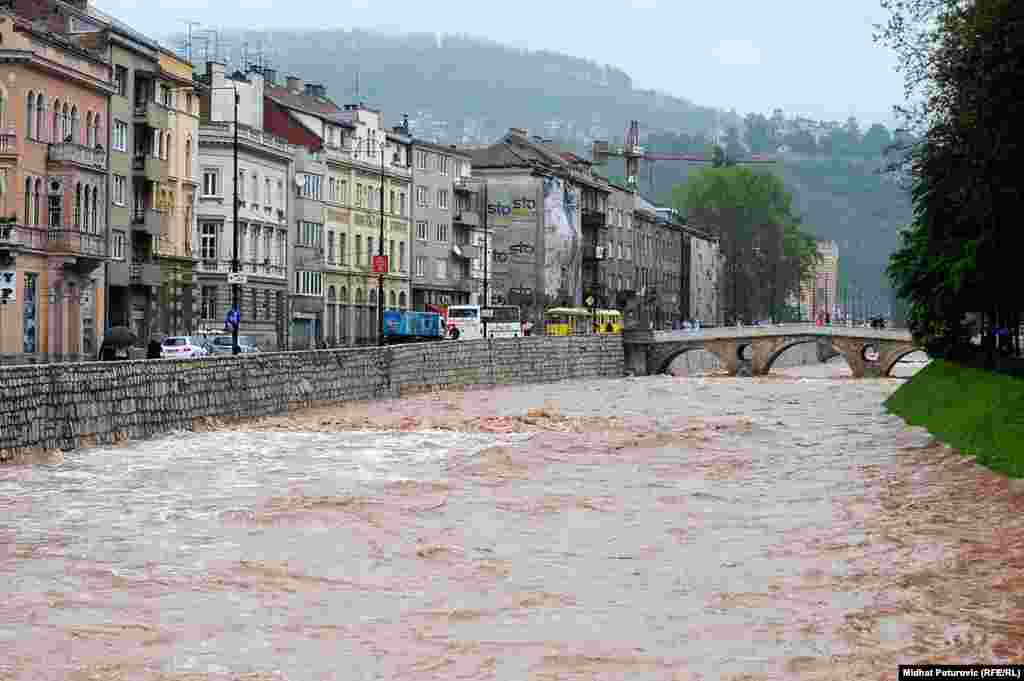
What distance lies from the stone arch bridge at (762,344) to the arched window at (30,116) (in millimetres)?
60586

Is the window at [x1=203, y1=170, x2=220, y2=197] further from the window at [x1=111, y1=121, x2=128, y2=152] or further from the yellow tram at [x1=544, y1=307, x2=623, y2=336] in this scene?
the yellow tram at [x1=544, y1=307, x2=623, y2=336]

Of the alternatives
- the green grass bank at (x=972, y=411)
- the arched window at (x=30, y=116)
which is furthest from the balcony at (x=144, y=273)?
the green grass bank at (x=972, y=411)

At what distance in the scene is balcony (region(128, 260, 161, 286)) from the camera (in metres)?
80.1

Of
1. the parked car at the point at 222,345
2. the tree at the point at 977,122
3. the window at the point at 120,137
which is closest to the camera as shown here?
the tree at the point at 977,122

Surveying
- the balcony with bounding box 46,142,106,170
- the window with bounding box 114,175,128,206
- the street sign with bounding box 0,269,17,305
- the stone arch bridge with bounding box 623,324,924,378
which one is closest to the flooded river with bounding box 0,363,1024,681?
the street sign with bounding box 0,269,17,305

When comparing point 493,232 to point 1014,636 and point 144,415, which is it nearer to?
point 144,415

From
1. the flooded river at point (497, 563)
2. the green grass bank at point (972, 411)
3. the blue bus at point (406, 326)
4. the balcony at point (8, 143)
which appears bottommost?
the flooded river at point (497, 563)

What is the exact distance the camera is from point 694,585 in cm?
2480

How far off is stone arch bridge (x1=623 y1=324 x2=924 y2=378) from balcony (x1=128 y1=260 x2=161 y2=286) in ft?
155

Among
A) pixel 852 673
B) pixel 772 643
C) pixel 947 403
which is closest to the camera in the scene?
pixel 852 673

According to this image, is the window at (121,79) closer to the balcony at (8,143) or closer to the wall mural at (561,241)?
the balcony at (8,143)

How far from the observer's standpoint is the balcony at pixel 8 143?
67375mm

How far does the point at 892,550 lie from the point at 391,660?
10342 millimetres

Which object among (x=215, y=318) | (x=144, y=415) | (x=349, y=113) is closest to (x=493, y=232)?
(x=349, y=113)
